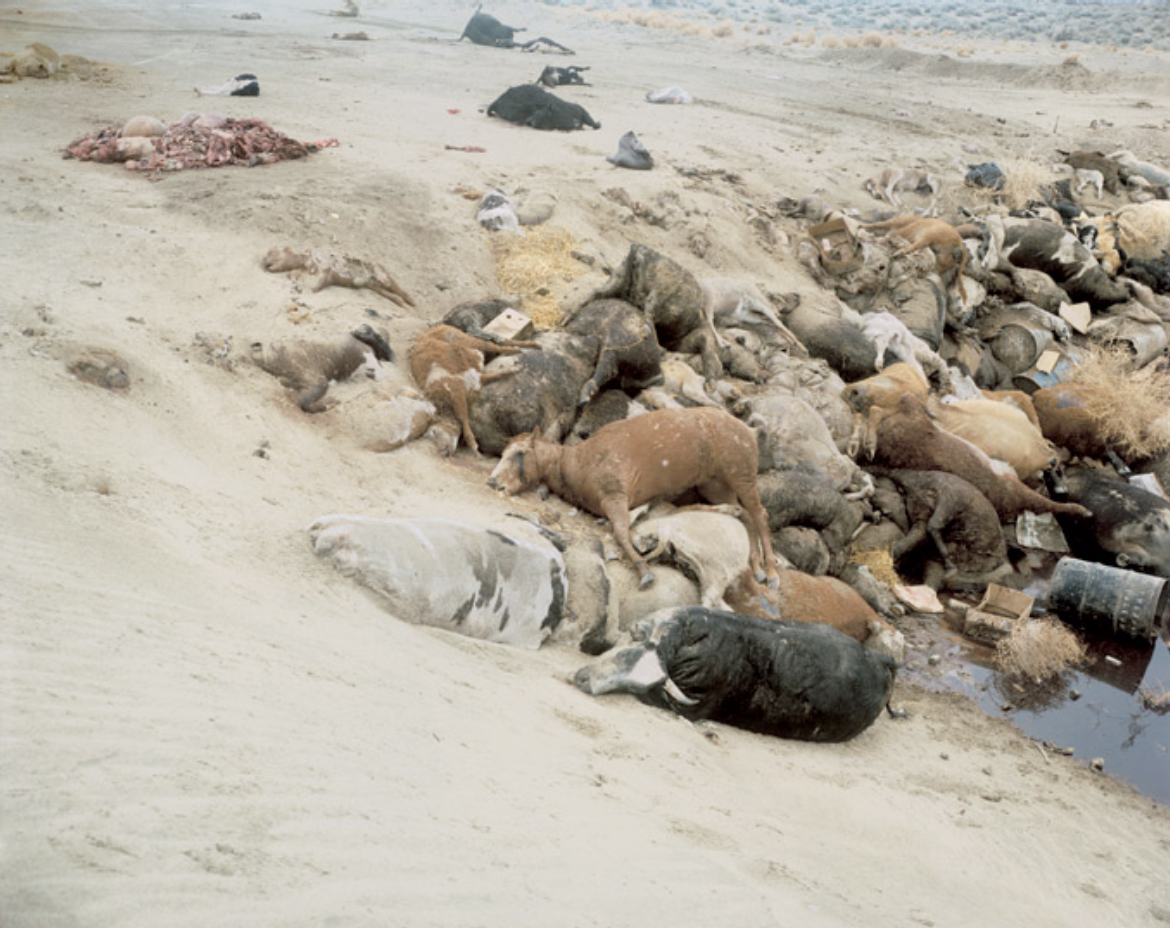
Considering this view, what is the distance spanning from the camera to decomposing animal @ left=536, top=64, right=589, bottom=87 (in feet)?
55.2

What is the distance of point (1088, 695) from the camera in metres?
6.50

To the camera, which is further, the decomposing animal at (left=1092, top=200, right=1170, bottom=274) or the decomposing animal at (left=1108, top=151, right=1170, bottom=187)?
the decomposing animal at (left=1108, top=151, right=1170, bottom=187)

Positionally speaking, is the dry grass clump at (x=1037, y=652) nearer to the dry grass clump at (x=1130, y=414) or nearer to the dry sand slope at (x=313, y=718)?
the dry sand slope at (x=313, y=718)

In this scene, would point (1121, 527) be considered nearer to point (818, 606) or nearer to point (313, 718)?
point (818, 606)

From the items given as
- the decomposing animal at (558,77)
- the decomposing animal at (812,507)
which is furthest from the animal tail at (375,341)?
the decomposing animal at (558,77)

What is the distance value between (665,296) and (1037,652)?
4126 mm

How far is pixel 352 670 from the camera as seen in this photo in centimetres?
362

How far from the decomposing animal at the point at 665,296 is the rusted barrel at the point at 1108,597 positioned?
3.32m

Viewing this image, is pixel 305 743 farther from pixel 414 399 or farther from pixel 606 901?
pixel 414 399

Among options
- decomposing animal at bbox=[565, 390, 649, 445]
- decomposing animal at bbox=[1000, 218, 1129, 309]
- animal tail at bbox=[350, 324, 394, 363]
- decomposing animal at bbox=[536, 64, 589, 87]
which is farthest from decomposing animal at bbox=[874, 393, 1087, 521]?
decomposing animal at bbox=[536, 64, 589, 87]

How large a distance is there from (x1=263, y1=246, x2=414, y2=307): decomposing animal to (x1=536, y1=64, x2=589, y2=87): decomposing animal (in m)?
10.3

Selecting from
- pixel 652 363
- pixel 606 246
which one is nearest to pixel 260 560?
pixel 652 363

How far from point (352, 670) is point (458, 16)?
27.2 meters

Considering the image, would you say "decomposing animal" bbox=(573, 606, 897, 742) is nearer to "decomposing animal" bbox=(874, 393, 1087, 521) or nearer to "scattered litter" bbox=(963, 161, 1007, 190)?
"decomposing animal" bbox=(874, 393, 1087, 521)
